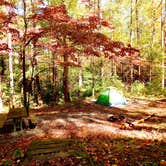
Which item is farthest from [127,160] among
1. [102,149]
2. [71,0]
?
[71,0]

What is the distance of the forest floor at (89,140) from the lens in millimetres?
4758

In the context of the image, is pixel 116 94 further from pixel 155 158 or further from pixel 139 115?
pixel 155 158

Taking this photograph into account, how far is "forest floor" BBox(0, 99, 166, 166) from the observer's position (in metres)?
4.76

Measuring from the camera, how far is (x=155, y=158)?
4.96 metres

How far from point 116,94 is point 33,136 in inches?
278

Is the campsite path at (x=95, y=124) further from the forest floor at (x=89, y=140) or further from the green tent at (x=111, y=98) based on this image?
the green tent at (x=111, y=98)

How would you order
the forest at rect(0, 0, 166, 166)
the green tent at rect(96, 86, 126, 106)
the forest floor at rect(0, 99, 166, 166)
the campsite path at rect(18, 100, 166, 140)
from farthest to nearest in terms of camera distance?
the green tent at rect(96, 86, 126, 106), the campsite path at rect(18, 100, 166, 140), the forest at rect(0, 0, 166, 166), the forest floor at rect(0, 99, 166, 166)

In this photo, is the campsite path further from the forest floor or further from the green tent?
the green tent

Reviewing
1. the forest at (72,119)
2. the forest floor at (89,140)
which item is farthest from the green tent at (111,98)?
the forest floor at (89,140)

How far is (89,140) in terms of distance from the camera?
6871 millimetres

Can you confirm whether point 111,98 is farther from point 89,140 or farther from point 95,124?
point 89,140

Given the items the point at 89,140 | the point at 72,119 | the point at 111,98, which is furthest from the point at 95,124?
the point at 111,98

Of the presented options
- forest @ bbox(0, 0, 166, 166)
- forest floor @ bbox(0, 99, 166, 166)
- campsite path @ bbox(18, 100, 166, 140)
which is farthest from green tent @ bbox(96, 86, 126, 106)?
campsite path @ bbox(18, 100, 166, 140)

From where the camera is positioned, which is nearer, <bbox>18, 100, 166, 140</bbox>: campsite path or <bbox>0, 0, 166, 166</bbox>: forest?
<bbox>0, 0, 166, 166</bbox>: forest
